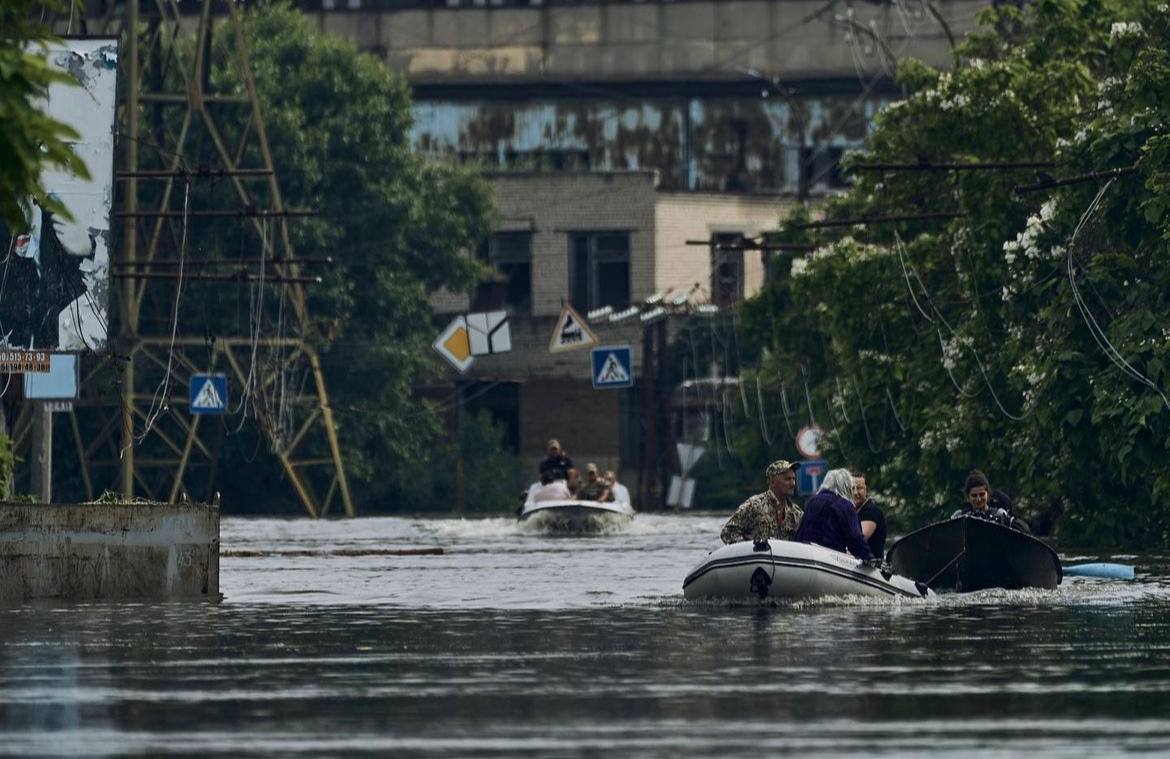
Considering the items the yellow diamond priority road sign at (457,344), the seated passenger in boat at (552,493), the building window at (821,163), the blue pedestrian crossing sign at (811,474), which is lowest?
the seated passenger in boat at (552,493)

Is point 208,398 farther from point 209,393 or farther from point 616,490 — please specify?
point 616,490

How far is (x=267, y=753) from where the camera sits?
1420 cm

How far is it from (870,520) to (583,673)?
1107cm

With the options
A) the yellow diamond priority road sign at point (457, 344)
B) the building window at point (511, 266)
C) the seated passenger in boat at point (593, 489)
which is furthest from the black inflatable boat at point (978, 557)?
the building window at point (511, 266)

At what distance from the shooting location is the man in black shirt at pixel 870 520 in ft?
96.6

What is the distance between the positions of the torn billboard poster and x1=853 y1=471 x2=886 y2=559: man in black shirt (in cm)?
843

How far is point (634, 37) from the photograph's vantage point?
91.2m

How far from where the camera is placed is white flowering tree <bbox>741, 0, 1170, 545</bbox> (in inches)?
1582

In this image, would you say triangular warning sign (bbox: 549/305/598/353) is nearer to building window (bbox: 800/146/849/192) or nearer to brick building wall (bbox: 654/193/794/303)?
brick building wall (bbox: 654/193/794/303)

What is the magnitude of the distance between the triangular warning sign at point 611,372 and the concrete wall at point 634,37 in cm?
1636

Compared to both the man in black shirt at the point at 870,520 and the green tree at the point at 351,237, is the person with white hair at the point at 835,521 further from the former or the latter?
the green tree at the point at 351,237

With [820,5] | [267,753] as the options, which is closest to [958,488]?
[267,753]

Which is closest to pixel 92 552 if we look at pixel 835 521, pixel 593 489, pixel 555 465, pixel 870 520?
pixel 835 521

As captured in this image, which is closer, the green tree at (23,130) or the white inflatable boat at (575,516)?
the green tree at (23,130)
